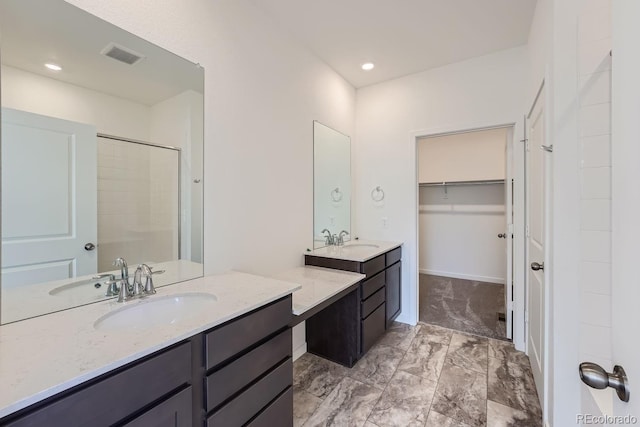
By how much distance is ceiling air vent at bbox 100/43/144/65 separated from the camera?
4.32 feet

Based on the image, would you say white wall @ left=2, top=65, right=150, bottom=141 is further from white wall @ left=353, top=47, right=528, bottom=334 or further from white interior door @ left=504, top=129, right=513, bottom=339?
white interior door @ left=504, top=129, right=513, bottom=339

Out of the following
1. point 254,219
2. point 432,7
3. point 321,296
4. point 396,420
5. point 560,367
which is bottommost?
point 396,420

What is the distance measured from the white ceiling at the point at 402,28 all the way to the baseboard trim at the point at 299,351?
2698mm

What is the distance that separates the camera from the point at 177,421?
0.94 metres

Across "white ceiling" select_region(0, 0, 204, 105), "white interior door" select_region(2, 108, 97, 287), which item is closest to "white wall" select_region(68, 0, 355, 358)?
"white ceiling" select_region(0, 0, 204, 105)

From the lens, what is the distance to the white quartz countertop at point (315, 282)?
5.25 ft

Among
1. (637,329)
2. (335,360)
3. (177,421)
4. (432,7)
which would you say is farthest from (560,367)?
(432,7)

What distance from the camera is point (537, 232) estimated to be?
188 centimetres

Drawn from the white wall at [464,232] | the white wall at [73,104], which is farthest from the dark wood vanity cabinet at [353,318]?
the white wall at [464,232]

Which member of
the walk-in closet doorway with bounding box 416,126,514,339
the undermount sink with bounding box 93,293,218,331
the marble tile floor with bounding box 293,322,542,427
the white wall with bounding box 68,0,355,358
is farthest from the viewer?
the walk-in closet doorway with bounding box 416,126,514,339

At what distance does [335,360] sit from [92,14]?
104 inches

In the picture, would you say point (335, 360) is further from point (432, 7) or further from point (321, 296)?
point (432, 7)

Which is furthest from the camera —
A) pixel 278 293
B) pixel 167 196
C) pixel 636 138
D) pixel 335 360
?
pixel 335 360

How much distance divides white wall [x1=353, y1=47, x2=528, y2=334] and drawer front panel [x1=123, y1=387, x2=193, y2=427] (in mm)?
2533
